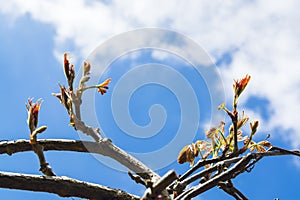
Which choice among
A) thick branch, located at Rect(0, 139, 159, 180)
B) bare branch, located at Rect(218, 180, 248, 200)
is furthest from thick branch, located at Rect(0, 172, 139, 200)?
bare branch, located at Rect(218, 180, 248, 200)

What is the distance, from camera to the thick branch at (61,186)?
768 millimetres

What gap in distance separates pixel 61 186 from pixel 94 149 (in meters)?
0.17

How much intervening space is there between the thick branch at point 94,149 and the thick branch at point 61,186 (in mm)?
87

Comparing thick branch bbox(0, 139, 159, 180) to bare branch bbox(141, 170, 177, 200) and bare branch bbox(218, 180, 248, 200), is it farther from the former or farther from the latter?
bare branch bbox(141, 170, 177, 200)

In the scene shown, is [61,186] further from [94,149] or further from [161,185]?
[161,185]

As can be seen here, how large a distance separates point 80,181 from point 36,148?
4.5 inches

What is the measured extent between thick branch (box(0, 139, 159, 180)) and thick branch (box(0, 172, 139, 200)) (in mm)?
87

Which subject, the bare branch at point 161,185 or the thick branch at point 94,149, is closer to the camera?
the bare branch at point 161,185

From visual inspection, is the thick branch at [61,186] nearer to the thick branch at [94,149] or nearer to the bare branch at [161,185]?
the thick branch at [94,149]

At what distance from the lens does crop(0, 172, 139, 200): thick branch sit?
2.52 feet

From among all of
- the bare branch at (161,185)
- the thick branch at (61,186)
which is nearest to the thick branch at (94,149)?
the thick branch at (61,186)

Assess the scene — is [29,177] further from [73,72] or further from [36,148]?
[73,72]

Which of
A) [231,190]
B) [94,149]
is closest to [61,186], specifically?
[94,149]

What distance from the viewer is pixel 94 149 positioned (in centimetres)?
93
